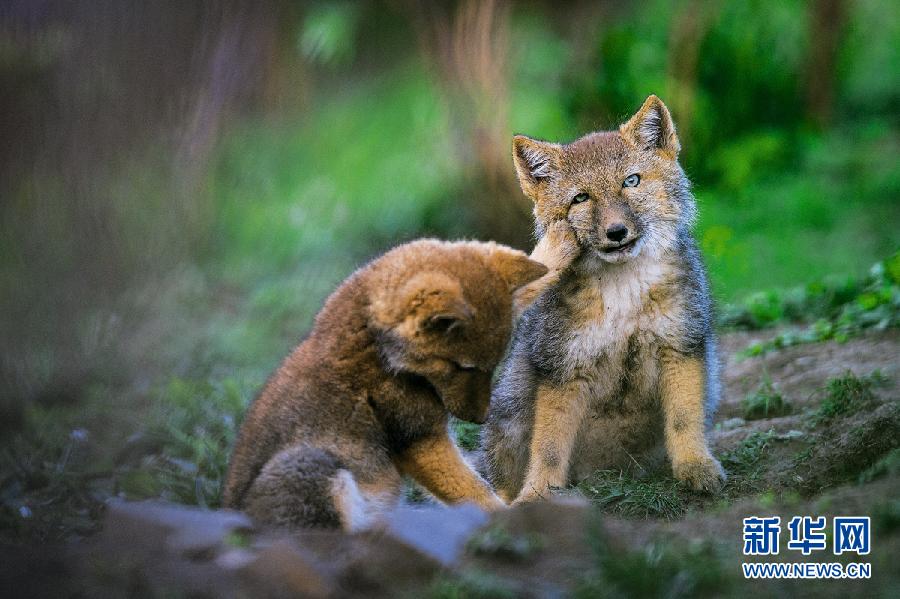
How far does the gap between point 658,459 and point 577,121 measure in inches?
276

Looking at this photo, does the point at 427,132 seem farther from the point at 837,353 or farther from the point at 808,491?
the point at 808,491

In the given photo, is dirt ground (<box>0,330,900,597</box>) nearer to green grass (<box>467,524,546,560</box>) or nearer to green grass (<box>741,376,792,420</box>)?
green grass (<box>467,524,546,560</box>)

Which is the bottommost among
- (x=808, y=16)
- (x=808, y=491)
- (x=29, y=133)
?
(x=808, y=491)

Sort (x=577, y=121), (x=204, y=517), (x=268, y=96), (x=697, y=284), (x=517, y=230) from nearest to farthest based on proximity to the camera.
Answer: (x=204, y=517), (x=697, y=284), (x=517, y=230), (x=577, y=121), (x=268, y=96)

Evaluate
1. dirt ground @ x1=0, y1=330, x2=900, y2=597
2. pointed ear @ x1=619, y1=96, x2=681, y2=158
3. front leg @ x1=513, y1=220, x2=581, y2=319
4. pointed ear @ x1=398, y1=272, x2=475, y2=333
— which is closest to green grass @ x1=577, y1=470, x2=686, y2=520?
dirt ground @ x1=0, y1=330, x2=900, y2=597

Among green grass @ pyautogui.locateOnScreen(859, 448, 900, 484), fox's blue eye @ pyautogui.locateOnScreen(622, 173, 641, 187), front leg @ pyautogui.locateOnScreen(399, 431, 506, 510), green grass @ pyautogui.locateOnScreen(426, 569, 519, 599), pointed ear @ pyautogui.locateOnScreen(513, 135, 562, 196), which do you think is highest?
pointed ear @ pyautogui.locateOnScreen(513, 135, 562, 196)

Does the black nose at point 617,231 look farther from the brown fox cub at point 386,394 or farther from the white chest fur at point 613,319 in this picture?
the brown fox cub at point 386,394

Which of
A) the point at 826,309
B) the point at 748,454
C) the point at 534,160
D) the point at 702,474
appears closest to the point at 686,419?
the point at 702,474

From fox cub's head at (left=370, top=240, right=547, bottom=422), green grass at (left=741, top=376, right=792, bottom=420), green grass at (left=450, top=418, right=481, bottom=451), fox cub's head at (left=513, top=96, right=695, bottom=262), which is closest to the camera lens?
fox cub's head at (left=370, top=240, right=547, bottom=422)

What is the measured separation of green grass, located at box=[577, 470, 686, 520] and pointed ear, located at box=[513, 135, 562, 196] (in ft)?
6.38

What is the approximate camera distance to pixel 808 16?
45.1ft

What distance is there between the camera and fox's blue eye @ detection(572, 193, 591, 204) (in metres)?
6.34

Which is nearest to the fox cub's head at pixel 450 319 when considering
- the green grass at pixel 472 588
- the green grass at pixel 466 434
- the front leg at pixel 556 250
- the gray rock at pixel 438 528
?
the front leg at pixel 556 250

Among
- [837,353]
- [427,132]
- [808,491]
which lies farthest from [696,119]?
[808,491]
